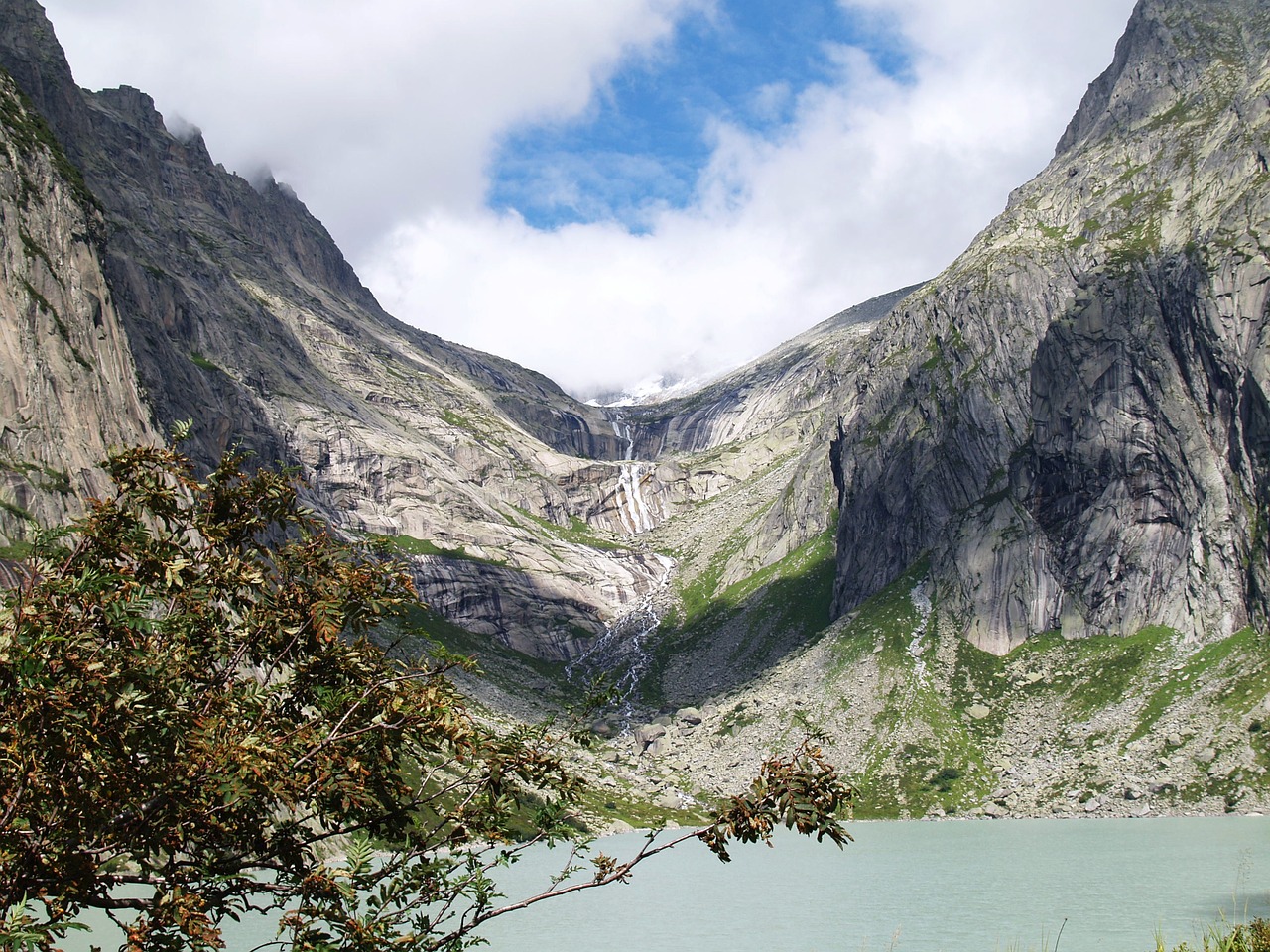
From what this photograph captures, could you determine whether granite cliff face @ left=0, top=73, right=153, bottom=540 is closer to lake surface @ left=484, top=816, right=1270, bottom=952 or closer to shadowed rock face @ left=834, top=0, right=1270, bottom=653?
lake surface @ left=484, top=816, right=1270, bottom=952

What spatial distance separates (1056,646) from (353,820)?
7130 inches

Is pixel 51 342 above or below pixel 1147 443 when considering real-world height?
above

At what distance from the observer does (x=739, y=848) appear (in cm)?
11950

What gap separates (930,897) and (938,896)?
27.2 inches

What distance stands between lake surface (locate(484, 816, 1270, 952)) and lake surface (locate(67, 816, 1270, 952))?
165mm

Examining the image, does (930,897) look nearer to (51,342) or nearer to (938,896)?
(938,896)

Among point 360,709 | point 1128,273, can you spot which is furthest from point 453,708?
point 1128,273

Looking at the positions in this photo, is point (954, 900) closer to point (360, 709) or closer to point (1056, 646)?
point (360, 709)

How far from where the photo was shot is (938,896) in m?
71.3

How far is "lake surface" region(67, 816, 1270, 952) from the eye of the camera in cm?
5516

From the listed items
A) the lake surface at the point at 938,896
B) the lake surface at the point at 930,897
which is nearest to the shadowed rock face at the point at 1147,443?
the lake surface at the point at 930,897

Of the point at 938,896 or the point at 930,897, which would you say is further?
the point at 938,896

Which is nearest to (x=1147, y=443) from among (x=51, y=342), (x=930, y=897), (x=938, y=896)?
(x=938, y=896)

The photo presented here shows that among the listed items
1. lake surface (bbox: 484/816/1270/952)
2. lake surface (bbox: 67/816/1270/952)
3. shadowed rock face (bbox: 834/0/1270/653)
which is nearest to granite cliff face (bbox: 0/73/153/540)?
lake surface (bbox: 67/816/1270/952)
